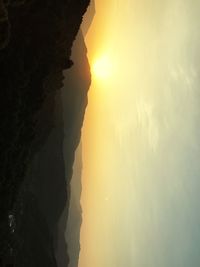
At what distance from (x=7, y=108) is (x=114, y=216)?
63.8m

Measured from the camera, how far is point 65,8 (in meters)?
13.0

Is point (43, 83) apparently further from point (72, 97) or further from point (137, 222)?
point (137, 222)

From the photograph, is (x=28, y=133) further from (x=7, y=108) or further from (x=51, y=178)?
(x=51, y=178)

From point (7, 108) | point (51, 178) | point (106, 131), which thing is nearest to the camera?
point (7, 108)

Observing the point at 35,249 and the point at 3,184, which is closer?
the point at 3,184

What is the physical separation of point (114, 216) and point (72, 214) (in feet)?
135

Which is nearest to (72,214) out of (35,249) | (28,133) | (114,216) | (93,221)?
(35,249)

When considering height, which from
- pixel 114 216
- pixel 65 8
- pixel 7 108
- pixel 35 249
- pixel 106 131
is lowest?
pixel 35 249

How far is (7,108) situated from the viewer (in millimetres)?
11156

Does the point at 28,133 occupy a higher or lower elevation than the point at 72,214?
lower

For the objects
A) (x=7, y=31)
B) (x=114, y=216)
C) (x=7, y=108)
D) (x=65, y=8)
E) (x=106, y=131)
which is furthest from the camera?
(x=114, y=216)

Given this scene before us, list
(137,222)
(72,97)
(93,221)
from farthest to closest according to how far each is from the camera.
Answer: (137,222), (93,221), (72,97)

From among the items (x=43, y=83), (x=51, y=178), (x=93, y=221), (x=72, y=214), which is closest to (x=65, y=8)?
(x=43, y=83)

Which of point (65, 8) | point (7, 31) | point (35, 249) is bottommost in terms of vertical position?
point (35, 249)
